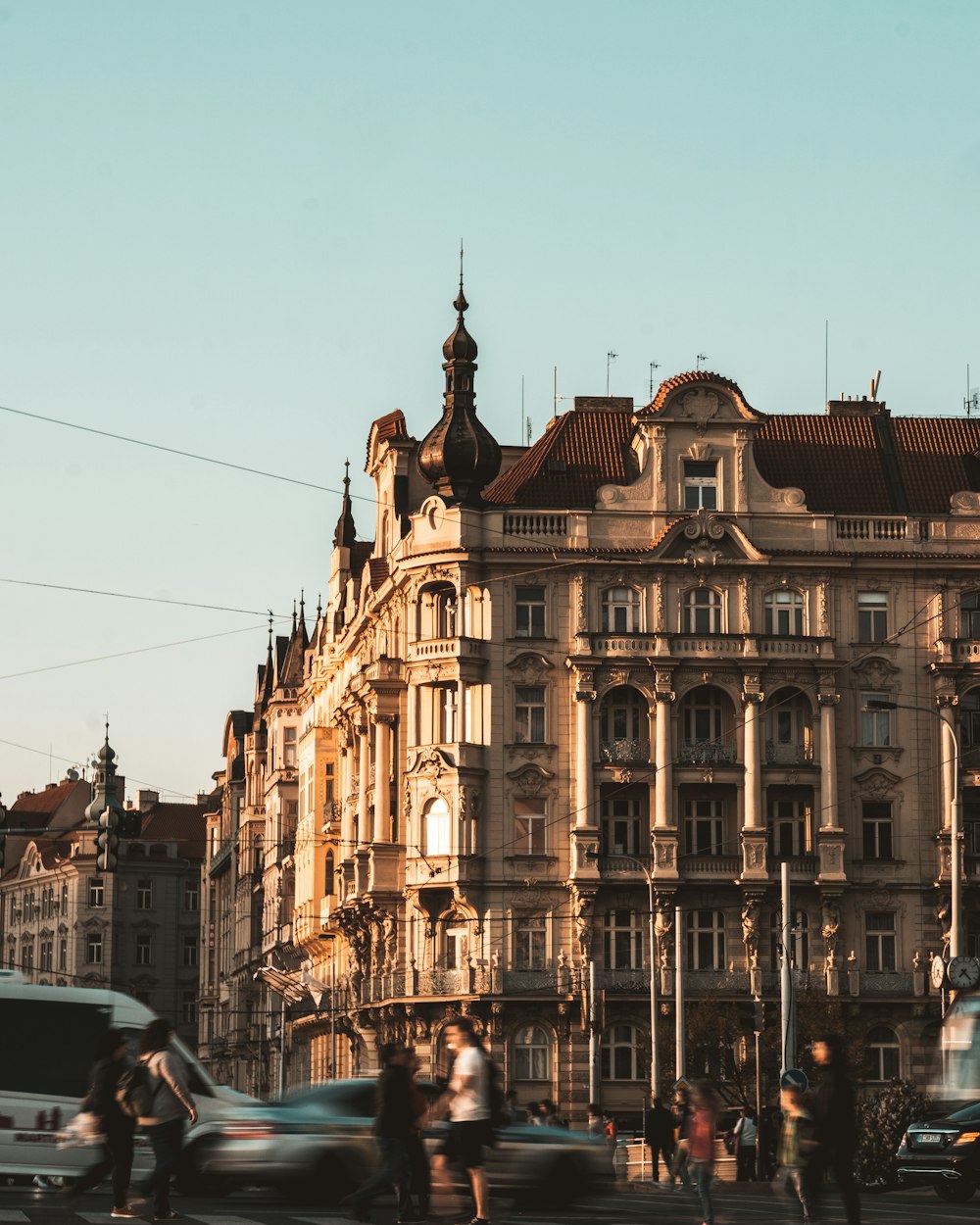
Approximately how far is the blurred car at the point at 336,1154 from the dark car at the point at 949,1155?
797 centimetres

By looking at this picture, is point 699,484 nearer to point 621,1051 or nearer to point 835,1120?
point 621,1051

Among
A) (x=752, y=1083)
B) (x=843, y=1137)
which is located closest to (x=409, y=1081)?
(x=843, y=1137)

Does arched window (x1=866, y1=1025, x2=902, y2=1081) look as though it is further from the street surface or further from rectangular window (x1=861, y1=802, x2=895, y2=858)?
the street surface

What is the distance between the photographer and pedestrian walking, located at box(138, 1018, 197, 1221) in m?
22.1

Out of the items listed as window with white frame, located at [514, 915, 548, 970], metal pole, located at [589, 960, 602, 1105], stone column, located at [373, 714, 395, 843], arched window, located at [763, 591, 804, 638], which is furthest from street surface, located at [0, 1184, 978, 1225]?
stone column, located at [373, 714, 395, 843]

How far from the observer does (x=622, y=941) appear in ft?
229

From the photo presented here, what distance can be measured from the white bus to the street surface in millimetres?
451

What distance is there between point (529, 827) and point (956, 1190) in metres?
35.4

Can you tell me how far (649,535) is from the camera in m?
71.4

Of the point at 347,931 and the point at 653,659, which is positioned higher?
the point at 653,659

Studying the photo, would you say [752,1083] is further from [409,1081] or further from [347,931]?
[409,1081]

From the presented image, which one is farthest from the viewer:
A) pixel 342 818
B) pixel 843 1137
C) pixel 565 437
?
pixel 342 818

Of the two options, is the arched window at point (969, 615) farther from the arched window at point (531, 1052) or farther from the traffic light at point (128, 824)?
the traffic light at point (128, 824)

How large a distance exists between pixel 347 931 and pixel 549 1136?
5021 cm
